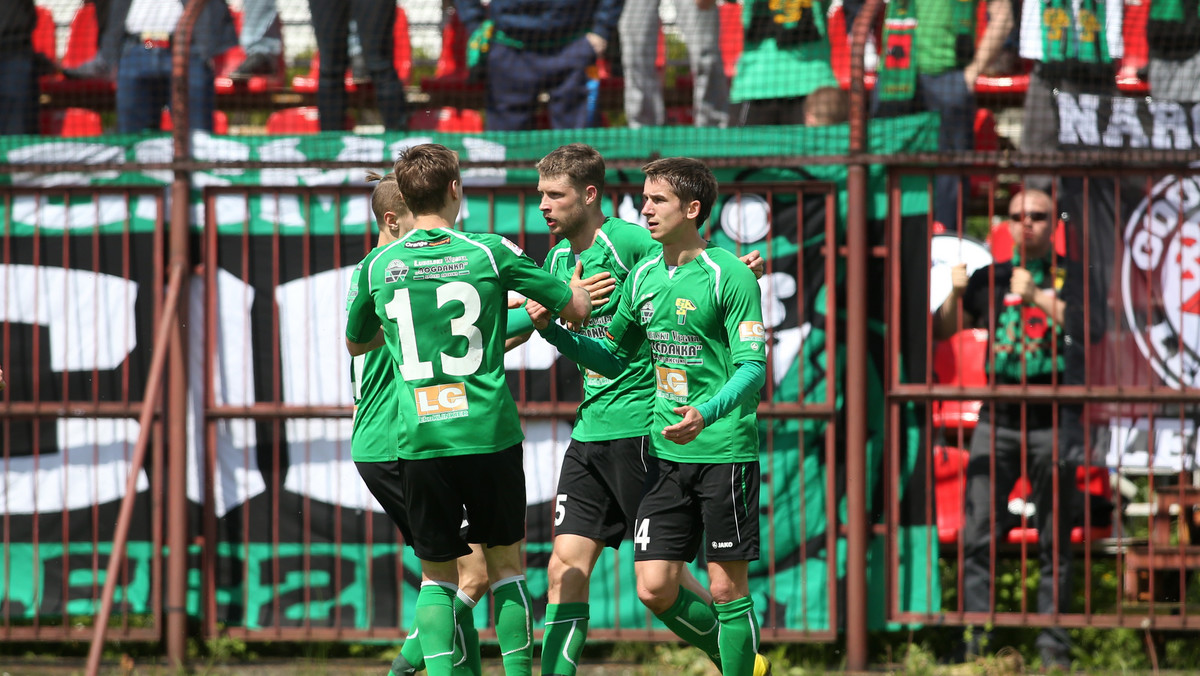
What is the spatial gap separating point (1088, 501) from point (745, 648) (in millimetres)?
2833

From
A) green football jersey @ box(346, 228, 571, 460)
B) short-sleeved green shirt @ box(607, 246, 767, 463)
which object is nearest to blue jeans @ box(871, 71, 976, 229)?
short-sleeved green shirt @ box(607, 246, 767, 463)

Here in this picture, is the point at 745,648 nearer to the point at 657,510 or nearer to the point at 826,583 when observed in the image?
the point at 657,510

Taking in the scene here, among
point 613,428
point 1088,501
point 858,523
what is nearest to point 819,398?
point 858,523

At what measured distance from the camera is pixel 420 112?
7504mm

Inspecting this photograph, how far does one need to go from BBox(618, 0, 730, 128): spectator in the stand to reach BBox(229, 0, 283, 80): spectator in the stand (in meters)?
2.41

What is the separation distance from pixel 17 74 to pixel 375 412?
4243mm

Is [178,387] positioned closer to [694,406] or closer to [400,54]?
[400,54]

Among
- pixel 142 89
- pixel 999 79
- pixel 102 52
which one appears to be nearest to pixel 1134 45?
pixel 999 79

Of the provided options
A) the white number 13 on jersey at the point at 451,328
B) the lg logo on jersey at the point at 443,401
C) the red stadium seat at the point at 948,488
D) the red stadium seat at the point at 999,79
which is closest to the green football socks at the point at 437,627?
the lg logo on jersey at the point at 443,401

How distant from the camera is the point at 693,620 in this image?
190 inches

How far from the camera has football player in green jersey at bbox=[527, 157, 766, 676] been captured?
15.0 ft

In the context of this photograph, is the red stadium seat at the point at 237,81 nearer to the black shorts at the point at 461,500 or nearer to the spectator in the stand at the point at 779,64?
the spectator in the stand at the point at 779,64

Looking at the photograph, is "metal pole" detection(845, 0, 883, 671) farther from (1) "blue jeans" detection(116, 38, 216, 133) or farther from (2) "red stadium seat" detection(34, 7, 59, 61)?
(2) "red stadium seat" detection(34, 7, 59, 61)

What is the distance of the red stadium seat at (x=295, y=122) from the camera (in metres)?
7.34
